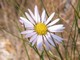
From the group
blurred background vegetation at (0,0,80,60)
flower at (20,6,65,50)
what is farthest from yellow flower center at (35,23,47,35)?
blurred background vegetation at (0,0,80,60)

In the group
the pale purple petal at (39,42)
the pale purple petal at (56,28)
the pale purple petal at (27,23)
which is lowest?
the pale purple petal at (39,42)

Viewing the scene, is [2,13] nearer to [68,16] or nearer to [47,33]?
[68,16]

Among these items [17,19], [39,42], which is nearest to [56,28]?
[39,42]

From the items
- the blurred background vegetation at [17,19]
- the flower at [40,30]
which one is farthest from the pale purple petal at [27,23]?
the blurred background vegetation at [17,19]

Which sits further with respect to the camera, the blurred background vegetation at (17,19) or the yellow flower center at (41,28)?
the blurred background vegetation at (17,19)

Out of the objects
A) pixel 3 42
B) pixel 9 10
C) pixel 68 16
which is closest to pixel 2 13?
pixel 9 10

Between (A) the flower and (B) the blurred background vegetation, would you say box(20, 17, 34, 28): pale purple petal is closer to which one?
(A) the flower

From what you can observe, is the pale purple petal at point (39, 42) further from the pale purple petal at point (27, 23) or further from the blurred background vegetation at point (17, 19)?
the blurred background vegetation at point (17, 19)
